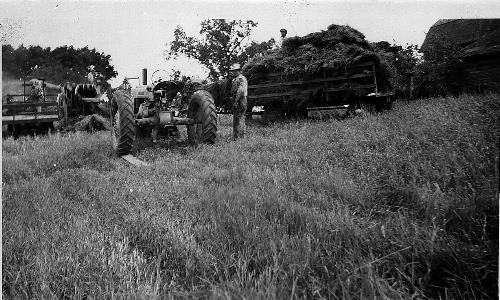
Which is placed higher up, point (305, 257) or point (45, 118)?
point (45, 118)

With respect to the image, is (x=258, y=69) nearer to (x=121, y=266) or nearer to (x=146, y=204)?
(x=146, y=204)

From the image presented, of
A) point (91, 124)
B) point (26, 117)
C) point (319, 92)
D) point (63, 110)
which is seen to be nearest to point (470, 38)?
point (319, 92)

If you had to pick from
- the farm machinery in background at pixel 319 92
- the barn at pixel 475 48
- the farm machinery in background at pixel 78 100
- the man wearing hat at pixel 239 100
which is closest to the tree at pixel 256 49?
the farm machinery in background at pixel 319 92

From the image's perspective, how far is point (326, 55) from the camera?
10.9 metres

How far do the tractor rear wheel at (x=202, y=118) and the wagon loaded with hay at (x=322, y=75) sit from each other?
490cm

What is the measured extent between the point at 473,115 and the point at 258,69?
884 centimetres

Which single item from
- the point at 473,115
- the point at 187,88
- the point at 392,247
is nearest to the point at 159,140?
the point at 187,88

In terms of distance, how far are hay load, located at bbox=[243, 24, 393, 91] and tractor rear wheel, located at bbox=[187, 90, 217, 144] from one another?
4902 millimetres

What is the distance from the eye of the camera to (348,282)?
4.90 feet

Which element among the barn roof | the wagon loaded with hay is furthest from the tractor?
the barn roof

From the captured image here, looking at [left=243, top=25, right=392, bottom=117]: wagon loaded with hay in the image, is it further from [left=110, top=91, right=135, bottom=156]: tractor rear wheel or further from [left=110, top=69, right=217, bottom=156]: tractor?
[left=110, top=91, right=135, bottom=156]: tractor rear wheel

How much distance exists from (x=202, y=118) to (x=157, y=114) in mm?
1091

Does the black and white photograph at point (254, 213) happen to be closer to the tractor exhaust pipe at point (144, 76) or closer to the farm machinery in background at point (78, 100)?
the tractor exhaust pipe at point (144, 76)

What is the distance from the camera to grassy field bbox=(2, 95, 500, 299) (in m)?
1.58
